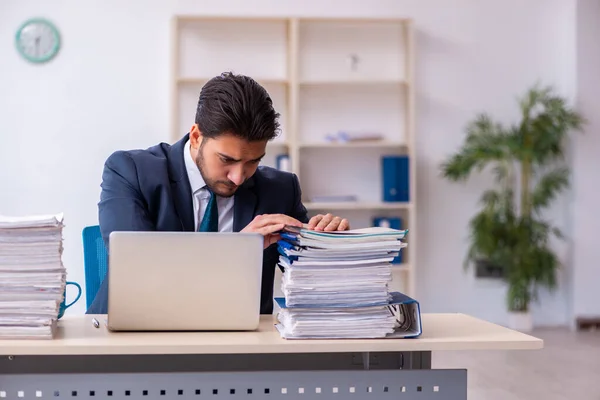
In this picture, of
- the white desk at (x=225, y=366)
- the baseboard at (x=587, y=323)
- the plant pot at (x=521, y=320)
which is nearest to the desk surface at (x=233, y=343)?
the white desk at (x=225, y=366)

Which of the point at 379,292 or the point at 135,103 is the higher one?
the point at 135,103

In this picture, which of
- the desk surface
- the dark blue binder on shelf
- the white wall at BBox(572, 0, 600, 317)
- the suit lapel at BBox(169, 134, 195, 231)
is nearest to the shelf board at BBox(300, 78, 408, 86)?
the dark blue binder on shelf

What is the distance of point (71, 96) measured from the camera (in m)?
5.64

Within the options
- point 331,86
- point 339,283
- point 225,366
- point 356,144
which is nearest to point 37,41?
point 331,86

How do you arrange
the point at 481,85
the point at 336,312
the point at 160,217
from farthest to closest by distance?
the point at 481,85, the point at 160,217, the point at 336,312

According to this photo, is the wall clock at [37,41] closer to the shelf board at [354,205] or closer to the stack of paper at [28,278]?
the shelf board at [354,205]

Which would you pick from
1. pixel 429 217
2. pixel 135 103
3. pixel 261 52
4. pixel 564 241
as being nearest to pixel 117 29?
pixel 135 103

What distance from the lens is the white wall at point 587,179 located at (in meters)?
5.94

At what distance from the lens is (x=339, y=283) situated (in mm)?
1690

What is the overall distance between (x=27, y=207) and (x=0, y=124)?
1.99 feet

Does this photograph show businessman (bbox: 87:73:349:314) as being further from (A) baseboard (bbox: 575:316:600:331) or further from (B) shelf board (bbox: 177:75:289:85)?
(A) baseboard (bbox: 575:316:600:331)

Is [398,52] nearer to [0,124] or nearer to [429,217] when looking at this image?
[429,217]

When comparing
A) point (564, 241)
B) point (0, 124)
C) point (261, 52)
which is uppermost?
point (261, 52)

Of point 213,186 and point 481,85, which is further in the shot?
point 481,85
